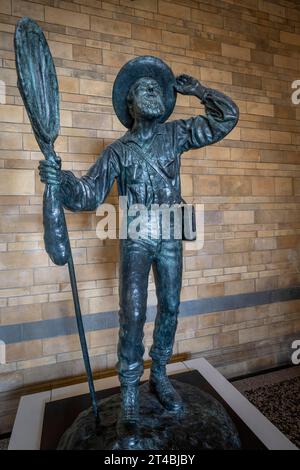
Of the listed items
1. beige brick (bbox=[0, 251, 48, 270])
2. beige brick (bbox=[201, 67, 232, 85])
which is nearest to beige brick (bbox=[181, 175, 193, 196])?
beige brick (bbox=[201, 67, 232, 85])

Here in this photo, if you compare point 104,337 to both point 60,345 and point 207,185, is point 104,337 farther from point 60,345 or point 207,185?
point 207,185

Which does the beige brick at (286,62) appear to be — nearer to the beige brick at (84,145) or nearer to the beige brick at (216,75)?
the beige brick at (216,75)

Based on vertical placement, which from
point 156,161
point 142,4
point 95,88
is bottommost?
point 156,161

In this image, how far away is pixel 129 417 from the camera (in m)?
1.36

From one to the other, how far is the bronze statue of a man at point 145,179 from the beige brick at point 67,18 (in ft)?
3.70

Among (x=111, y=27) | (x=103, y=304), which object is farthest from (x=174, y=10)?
(x=103, y=304)

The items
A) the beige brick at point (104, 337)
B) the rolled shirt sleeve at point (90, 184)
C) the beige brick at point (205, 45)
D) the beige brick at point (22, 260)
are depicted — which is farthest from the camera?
the beige brick at point (205, 45)

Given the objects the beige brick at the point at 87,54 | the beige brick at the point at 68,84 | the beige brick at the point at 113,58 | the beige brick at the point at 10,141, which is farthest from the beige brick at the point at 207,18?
the beige brick at the point at 10,141

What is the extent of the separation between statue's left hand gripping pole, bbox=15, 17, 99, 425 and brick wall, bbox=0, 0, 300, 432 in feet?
3.43

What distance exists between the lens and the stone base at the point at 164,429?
130 centimetres

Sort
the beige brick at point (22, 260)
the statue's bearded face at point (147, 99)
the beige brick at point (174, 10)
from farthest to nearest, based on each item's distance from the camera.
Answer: the beige brick at point (174, 10) < the beige brick at point (22, 260) < the statue's bearded face at point (147, 99)

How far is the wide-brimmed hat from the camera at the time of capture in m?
1.45

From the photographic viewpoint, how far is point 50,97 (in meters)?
1.17

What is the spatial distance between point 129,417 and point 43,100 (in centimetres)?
137
